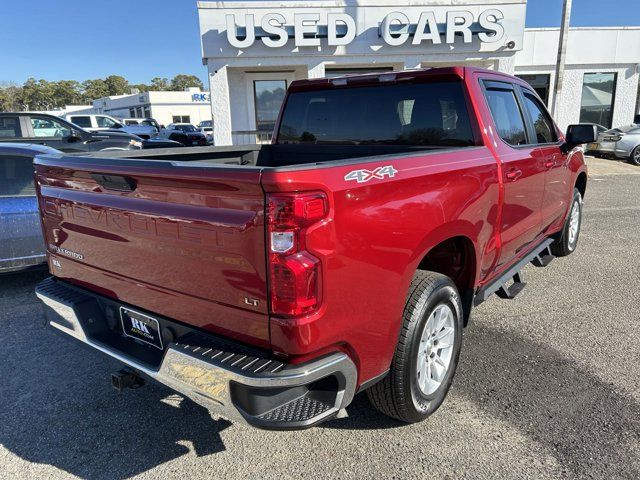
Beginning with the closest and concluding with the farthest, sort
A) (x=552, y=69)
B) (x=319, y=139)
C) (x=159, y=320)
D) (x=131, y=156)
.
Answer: (x=159, y=320) < (x=131, y=156) < (x=319, y=139) < (x=552, y=69)

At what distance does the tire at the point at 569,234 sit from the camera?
5.81m

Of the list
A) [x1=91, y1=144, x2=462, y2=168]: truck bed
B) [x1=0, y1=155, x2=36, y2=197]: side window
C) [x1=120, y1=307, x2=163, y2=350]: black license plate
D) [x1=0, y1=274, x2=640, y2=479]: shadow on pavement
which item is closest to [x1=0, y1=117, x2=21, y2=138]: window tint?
[x1=0, y1=155, x2=36, y2=197]: side window

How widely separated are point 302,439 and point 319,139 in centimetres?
232

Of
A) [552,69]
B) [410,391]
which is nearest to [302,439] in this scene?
[410,391]

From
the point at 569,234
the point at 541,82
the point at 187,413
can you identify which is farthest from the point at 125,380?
the point at 541,82

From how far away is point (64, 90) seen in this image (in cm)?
Result: 11162

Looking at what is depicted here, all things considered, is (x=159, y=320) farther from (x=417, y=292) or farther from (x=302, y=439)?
(x=417, y=292)

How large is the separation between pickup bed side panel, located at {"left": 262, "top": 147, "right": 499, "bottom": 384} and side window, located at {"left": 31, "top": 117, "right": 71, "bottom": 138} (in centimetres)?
1021

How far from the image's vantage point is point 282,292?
1936 mm

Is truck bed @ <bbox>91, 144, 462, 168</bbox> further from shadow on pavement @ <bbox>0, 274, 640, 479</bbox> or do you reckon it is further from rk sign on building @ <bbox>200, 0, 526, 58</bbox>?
rk sign on building @ <bbox>200, 0, 526, 58</bbox>

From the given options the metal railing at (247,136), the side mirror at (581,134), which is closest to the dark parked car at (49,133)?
the metal railing at (247,136)

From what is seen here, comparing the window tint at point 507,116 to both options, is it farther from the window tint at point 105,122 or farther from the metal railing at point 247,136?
the window tint at point 105,122

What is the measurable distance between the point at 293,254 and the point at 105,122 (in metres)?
27.5

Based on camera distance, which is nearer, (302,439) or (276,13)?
(302,439)
